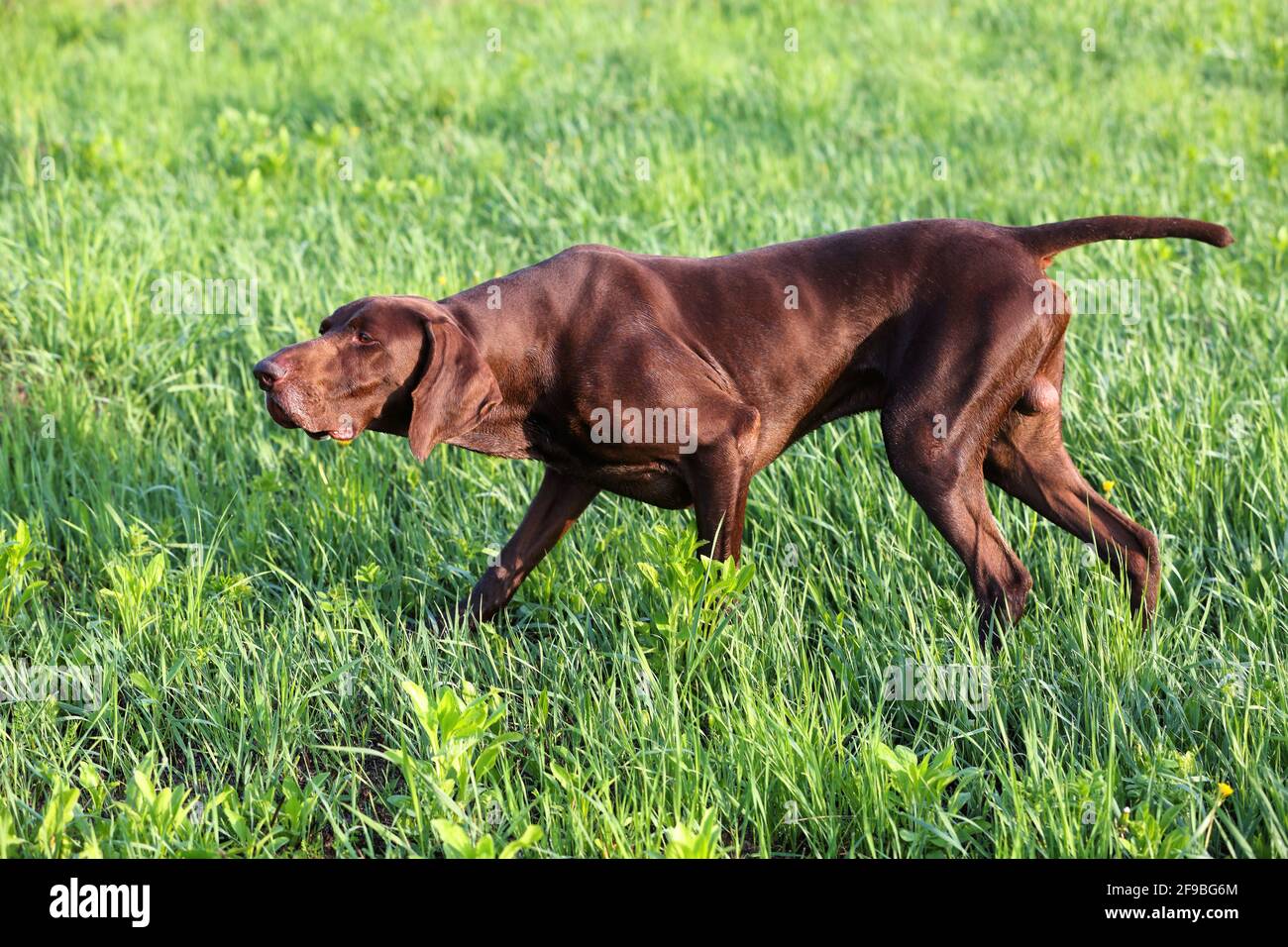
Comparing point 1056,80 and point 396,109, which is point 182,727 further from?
point 1056,80

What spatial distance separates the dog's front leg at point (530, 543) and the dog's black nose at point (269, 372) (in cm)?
100

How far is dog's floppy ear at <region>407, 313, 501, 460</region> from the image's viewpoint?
10.5 ft

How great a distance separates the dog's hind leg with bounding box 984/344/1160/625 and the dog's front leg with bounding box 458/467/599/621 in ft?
4.13

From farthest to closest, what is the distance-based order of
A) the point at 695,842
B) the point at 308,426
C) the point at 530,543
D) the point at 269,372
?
the point at 530,543 < the point at 308,426 < the point at 269,372 < the point at 695,842

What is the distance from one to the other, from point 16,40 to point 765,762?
910 cm

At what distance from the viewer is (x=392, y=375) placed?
127 inches

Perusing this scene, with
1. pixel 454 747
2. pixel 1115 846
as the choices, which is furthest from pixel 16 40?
pixel 1115 846

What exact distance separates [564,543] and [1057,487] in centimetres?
155

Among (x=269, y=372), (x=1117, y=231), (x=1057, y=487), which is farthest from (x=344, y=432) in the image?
(x=1117, y=231)

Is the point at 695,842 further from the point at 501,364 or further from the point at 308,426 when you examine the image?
the point at 501,364

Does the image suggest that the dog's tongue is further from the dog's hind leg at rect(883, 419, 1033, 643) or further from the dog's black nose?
the dog's hind leg at rect(883, 419, 1033, 643)

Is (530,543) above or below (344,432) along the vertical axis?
below

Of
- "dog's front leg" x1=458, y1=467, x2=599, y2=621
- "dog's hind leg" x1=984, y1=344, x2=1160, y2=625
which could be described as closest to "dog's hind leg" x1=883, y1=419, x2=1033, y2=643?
"dog's hind leg" x1=984, y1=344, x2=1160, y2=625
